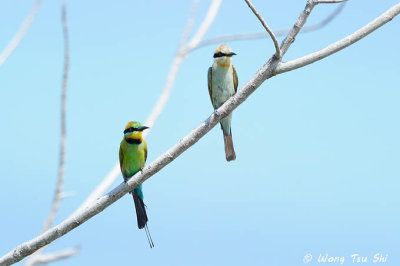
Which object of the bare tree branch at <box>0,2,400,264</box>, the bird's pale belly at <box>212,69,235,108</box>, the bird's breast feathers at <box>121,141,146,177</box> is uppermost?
the bird's pale belly at <box>212,69,235,108</box>

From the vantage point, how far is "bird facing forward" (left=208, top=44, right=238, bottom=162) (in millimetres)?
3820

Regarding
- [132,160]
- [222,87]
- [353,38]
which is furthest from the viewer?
[222,87]

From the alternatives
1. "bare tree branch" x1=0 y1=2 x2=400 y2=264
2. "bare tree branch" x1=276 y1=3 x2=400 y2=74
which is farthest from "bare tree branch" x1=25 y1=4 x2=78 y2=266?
"bare tree branch" x1=276 y1=3 x2=400 y2=74

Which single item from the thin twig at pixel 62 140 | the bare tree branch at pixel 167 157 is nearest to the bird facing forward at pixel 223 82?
the thin twig at pixel 62 140

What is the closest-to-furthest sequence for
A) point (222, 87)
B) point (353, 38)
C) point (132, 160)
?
1. point (353, 38)
2. point (132, 160)
3. point (222, 87)

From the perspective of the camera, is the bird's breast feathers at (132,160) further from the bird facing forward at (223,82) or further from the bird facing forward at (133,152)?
the bird facing forward at (223,82)

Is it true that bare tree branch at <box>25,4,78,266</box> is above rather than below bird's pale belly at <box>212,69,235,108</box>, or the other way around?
below

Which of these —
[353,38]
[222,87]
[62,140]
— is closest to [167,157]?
[353,38]

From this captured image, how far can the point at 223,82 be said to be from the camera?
3.82 meters

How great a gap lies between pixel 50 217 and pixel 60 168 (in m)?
0.32

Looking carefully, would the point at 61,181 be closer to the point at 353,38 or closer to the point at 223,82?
the point at 223,82

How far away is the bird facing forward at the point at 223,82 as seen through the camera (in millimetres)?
3820

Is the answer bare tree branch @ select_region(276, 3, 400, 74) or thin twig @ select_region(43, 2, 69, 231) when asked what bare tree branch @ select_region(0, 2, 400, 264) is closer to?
bare tree branch @ select_region(276, 3, 400, 74)

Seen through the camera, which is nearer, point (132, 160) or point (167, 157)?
point (167, 157)
